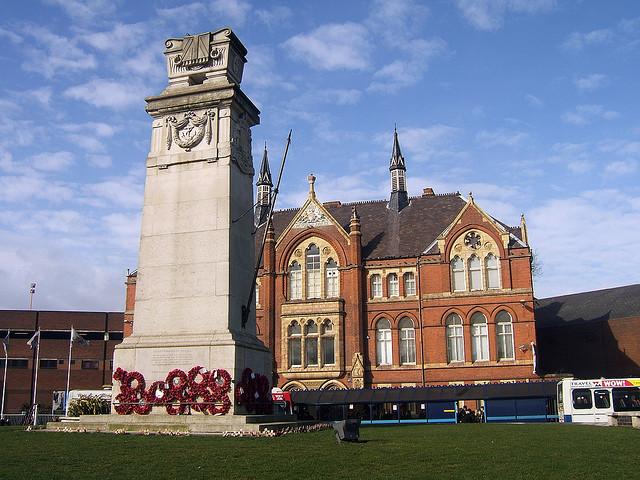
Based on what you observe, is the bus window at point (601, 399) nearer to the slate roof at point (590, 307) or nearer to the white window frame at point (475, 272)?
the white window frame at point (475, 272)

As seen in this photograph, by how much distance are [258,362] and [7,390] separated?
49.1 meters

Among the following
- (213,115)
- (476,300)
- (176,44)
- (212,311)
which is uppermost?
(176,44)

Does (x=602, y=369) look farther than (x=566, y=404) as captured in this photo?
Yes

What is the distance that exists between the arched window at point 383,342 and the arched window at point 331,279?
397 centimetres

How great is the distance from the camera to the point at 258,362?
898 inches

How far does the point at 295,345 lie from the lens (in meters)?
49.3

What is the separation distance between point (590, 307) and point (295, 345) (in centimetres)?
2603

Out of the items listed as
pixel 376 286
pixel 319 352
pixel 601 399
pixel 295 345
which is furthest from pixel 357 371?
pixel 601 399

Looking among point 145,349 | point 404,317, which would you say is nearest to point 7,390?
point 404,317

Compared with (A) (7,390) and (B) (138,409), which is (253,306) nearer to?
(B) (138,409)

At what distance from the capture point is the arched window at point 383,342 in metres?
48.5

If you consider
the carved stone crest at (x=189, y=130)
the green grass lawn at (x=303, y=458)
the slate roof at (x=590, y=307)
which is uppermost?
the carved stone crest at (x=189, y=130)

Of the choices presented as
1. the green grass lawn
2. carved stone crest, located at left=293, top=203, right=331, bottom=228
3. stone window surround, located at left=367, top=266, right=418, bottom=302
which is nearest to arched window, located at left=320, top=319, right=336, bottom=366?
stone window surround, located at left=367, top=266, right=418, bottom=302

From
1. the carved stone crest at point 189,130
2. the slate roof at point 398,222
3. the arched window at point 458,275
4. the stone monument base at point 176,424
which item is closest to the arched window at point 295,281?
the slate roof at point 398,222
